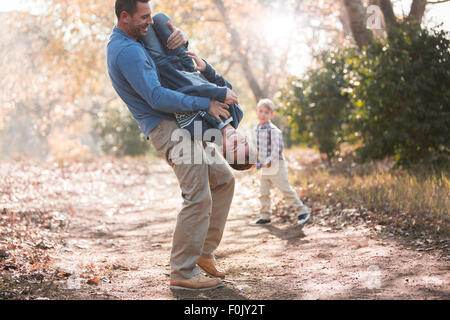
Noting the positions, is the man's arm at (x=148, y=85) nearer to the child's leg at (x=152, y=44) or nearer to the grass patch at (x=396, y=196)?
the child's leg at (x=152, y=44)

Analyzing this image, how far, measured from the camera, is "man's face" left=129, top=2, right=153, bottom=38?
11.2 ft

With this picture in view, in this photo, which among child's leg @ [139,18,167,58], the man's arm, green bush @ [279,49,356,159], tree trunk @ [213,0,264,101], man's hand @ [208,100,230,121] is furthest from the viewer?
tree trunk @ [213,0,264,101]

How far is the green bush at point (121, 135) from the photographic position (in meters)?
20.2

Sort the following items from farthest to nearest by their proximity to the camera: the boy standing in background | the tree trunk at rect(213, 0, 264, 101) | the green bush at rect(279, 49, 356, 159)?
the tree trunk at rect(213, 0, 264, 101)
the green bush at rect(279, 49, 356, 159)
the boy standing in background

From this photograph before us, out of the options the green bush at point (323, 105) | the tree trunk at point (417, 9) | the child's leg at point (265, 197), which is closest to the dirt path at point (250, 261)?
the child's leg at point (265, 197)

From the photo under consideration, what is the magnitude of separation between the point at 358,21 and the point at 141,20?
714cm

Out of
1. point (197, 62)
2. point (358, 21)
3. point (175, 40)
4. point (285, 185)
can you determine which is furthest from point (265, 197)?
point (358, 21)

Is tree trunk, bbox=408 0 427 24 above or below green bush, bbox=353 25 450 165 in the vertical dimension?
above

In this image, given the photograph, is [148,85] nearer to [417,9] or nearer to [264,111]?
[264,111]

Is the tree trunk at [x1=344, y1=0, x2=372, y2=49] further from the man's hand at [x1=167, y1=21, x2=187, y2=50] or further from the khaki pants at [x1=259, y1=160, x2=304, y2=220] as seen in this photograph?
the man's hand at [x1=167, y1=21, x2=187, y2=50]

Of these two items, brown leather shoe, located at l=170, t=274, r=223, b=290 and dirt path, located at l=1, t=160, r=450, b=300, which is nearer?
dirt path, located at l=1, t=160, r=450, b=300

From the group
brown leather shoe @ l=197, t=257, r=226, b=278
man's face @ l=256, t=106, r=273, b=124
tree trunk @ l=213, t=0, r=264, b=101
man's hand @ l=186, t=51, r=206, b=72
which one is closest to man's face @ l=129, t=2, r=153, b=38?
man's hand @ l=186, t=51, r=206, b=72


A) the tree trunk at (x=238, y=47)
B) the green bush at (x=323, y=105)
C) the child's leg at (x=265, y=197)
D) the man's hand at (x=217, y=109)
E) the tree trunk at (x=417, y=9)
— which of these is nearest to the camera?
the man's hand at (x=217, y=109)

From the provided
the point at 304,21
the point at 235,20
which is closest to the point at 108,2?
the point at 235,20
